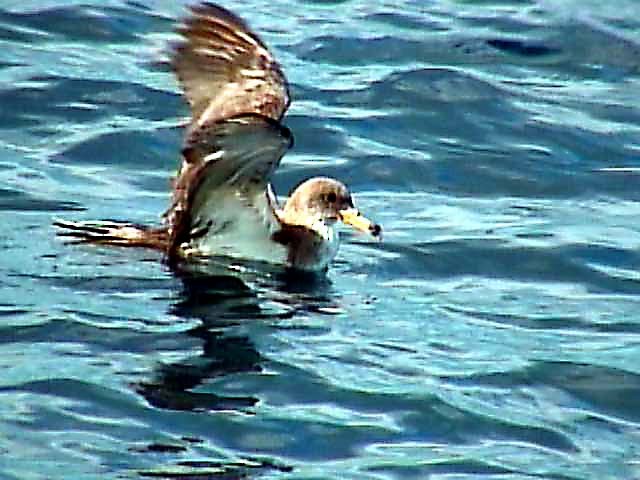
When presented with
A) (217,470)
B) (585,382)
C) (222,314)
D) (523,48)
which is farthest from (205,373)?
(523,48)

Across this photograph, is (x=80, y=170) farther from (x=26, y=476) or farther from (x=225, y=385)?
(x=26, y=476)

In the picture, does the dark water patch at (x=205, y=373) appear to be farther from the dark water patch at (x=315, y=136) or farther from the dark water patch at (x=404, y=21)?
the dark water patch at (x=404, y=21)

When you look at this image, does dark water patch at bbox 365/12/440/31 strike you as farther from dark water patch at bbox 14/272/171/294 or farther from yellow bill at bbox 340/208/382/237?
dark water patch at bbox 14/272/171/294

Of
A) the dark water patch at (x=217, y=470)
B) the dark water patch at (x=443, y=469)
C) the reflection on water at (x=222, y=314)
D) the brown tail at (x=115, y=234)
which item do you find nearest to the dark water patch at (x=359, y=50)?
the reflection on water at (x=222, y=314)

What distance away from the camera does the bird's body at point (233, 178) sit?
486 inches

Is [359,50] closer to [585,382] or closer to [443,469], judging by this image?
[585,382]

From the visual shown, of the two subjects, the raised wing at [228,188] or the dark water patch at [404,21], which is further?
the dark water patch at [404,21]

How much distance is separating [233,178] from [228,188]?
0.15 m

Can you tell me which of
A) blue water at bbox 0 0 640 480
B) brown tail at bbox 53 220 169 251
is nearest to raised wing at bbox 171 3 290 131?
brown tail at bbox 53 220 169 251

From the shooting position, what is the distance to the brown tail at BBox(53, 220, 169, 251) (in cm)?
1312

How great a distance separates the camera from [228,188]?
1299 cm

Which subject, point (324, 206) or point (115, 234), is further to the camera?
point (324, 206)

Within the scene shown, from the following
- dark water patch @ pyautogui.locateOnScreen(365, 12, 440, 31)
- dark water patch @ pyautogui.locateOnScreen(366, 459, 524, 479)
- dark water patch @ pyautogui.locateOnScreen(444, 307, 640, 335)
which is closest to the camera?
dark water patch @ pyautogui.locateOnScreen(366, 459, 524, 479)

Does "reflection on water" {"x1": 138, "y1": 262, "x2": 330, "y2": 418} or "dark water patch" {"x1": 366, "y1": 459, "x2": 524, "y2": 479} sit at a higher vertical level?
"dark water patch" {"x1": 366, "y1": 459, "x2": 524, "y2": 479}
